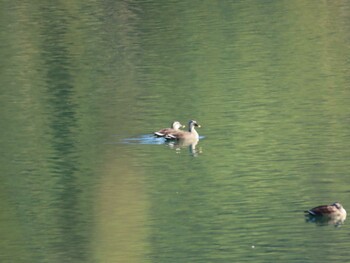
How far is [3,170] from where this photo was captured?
27.0m

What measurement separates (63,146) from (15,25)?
23878mm

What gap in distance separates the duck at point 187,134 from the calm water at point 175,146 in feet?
0.76

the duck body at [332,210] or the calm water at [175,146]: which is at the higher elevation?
the calm water at [175,146]

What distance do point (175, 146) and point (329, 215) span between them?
8.04 meters

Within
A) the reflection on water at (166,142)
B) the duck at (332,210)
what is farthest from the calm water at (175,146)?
the duck at (332,210)

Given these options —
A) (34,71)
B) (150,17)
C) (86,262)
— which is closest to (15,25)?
(150,17)

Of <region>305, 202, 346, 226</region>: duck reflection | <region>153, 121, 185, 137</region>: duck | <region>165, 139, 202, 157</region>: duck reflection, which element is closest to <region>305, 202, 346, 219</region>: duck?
<region>305, 202, 346, 226</region>: duck reflection

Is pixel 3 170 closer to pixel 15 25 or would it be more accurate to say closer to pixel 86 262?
pixel 86 262

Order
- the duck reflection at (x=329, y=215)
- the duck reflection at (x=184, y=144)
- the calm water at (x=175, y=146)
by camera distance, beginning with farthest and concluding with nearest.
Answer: the duck reflection at (x=184, y=144), the duck reflection at (x=329, y=215), the calm water at (x=175, y=146)

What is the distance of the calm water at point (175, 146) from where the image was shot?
2150cm

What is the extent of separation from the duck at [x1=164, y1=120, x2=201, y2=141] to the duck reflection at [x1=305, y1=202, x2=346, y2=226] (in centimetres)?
722

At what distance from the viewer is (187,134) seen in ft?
95.5

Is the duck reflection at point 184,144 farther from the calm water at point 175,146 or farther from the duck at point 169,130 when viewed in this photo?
the duck at point 169,130

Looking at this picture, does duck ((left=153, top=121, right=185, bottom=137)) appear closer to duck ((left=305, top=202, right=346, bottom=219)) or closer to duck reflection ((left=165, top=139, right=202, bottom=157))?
duck reflection ((left=165, top=139, right=202, bottom=157))
